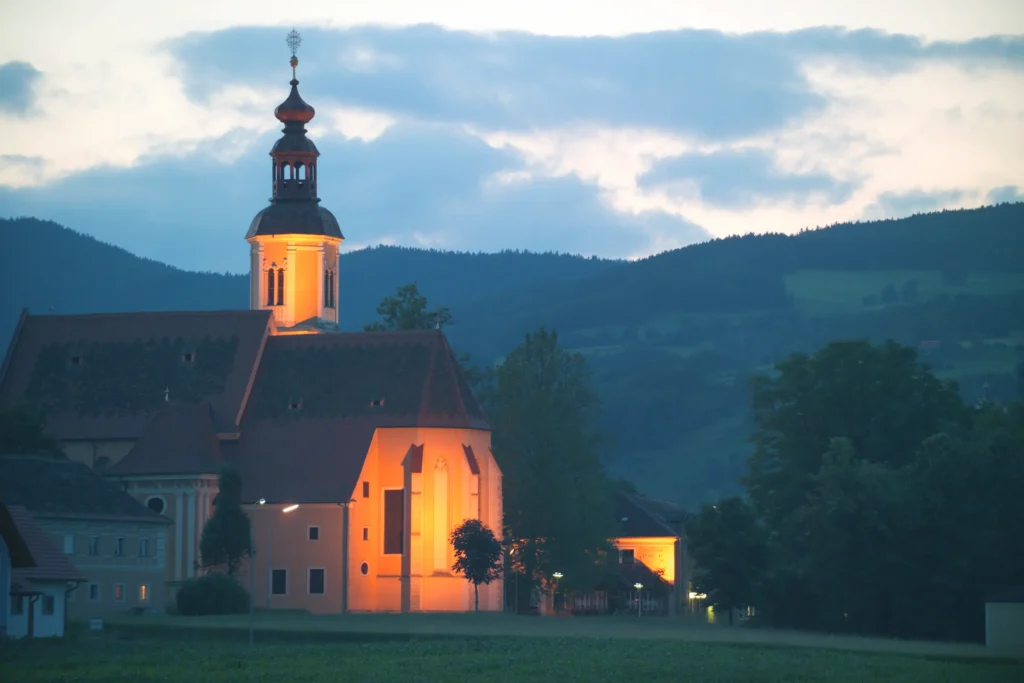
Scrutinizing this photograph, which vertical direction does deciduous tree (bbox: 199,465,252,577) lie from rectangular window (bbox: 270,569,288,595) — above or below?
above

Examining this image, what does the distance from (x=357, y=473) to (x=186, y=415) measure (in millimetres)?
7832

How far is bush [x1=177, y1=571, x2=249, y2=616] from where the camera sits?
73.0m

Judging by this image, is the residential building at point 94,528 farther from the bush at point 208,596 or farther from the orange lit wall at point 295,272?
the orange lit wall at point 295,272

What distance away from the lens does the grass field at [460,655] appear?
145ft

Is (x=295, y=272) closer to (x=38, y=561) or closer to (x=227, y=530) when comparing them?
(x=227, y=530)

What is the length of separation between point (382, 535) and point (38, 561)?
25.3m

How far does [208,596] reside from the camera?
73.0 metres

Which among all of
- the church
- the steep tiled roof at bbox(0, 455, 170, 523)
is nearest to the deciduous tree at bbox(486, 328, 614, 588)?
the church

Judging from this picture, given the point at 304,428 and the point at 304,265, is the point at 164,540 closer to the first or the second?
the point at 304,428

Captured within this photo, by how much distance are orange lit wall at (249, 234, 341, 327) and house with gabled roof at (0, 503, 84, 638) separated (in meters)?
32.2

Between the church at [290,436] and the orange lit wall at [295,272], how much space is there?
209 inches

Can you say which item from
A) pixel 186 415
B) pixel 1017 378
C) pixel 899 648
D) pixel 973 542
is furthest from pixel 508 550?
pixel 1017 378

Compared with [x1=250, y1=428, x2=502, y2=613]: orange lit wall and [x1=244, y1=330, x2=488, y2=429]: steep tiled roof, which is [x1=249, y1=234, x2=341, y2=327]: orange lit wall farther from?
[x1=250, y1=428, x2=502, y2=613]: orange lit wall

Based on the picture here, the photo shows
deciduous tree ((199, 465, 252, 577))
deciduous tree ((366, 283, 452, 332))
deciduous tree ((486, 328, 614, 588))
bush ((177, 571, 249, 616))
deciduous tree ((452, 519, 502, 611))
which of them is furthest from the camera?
deciduous tree ((366, 283, 452, 332))
